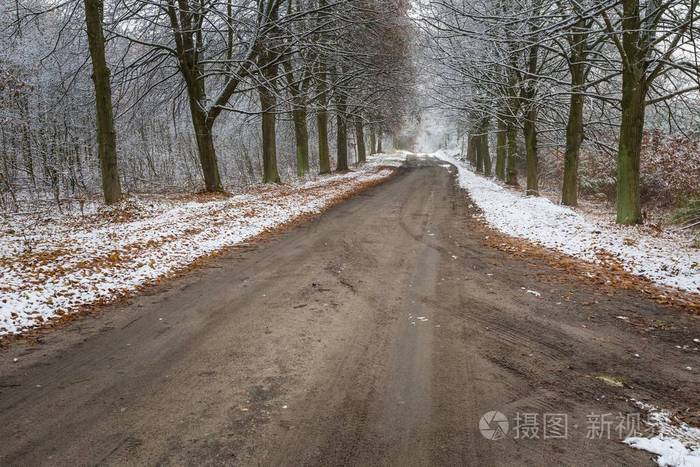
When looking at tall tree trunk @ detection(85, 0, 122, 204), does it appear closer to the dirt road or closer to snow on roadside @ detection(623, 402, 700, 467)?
the dirt road

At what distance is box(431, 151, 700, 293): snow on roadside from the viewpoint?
712 centimetres

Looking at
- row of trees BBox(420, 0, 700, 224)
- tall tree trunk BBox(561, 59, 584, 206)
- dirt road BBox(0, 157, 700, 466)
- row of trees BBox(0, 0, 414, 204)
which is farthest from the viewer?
tall tree trunk BBox(561, 59, 584, 206)

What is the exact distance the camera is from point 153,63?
1884cm

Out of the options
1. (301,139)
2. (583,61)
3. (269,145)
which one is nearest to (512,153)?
(583,61)

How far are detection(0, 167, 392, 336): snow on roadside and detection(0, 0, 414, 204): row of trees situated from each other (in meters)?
2.30

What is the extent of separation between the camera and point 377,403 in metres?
3.60

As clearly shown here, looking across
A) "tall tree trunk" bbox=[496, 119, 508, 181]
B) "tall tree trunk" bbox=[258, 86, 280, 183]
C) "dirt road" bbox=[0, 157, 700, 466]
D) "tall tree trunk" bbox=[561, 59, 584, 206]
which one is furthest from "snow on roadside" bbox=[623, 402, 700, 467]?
"tall tree trunk" bbox=[496, 119, 508, 181]

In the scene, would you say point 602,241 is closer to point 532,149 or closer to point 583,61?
point 583,61

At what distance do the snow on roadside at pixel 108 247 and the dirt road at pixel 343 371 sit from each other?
2.26 ft

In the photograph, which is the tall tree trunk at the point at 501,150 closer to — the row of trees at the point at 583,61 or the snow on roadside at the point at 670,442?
the row of trees at the point at 583,61

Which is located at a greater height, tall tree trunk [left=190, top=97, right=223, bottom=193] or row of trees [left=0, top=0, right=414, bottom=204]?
row of trees [left=0, top=0, right=414, bottom=204]

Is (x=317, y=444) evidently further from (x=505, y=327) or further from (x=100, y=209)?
(x=100, y=209)

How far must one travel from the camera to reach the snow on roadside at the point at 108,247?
595cm

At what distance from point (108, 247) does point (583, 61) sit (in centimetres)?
1237
